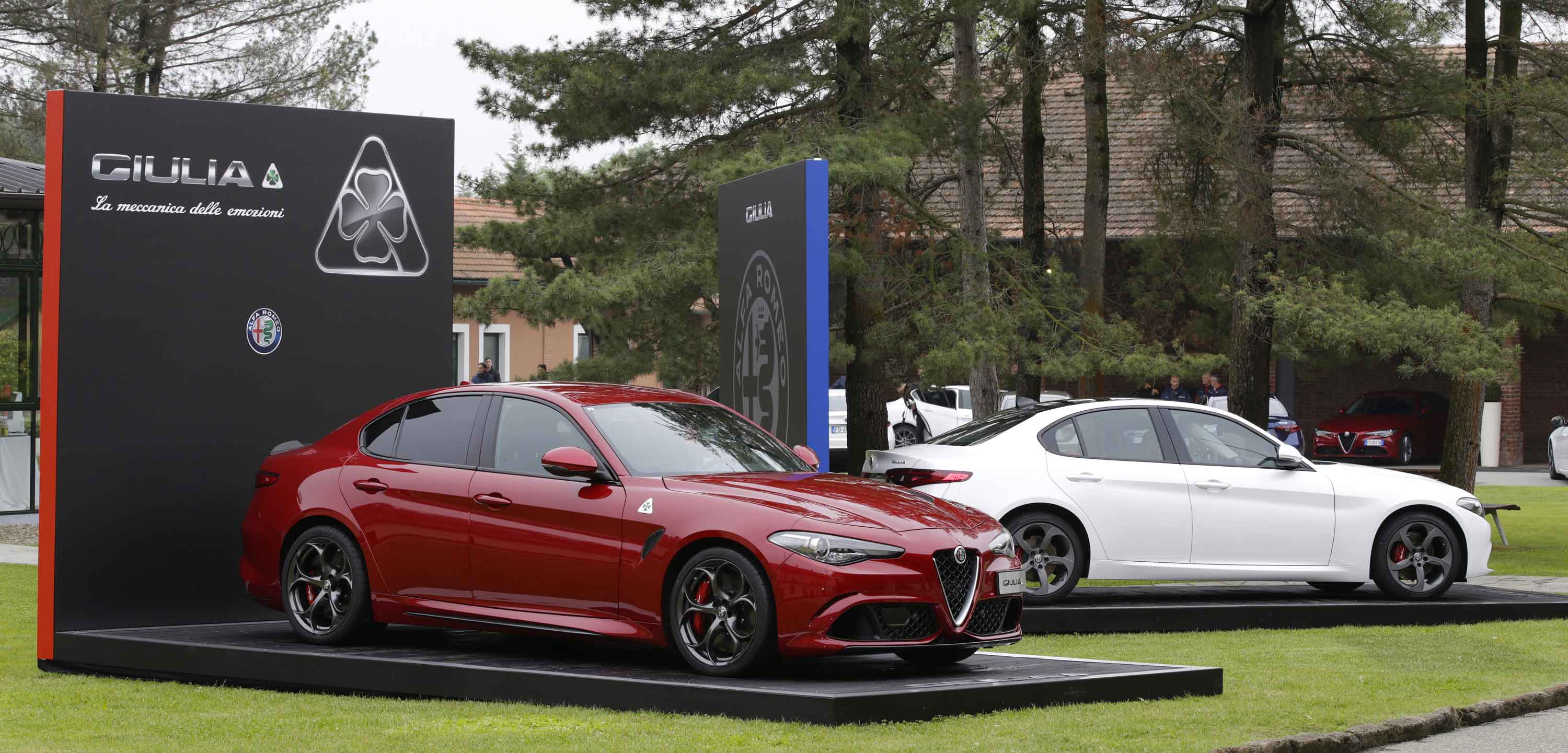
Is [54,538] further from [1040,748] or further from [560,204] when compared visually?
[560,204]

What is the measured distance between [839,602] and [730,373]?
5.76 metres

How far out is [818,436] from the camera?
1151 centimetres

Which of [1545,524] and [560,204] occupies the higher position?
[560,204]

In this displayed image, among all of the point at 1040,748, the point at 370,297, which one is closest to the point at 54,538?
the point at 370,297

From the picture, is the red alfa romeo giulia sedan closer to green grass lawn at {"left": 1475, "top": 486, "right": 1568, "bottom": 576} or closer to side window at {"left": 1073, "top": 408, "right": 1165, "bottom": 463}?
side window at {"left": 1073, "top": 408, "right": 1165, "bottom": 463}

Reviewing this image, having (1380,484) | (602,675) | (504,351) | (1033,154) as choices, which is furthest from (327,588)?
(504,351)

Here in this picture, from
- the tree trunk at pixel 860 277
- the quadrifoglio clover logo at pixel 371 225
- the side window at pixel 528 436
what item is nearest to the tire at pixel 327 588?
the side window at pixel 528 436

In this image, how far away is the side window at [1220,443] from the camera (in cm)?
1257

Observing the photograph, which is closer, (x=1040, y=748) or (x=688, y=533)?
(x=1040, y=748)

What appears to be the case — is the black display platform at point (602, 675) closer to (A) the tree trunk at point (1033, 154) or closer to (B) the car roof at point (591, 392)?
(B) the car roof at point (591, 392)

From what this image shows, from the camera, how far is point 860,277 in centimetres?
2062

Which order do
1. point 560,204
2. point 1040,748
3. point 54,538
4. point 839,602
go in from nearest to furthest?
point 1040,748 → point 839,602 → point 54,538 → point 560,204

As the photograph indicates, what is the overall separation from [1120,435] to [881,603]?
5.00 meters

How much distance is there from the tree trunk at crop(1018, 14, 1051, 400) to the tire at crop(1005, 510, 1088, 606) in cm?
882
